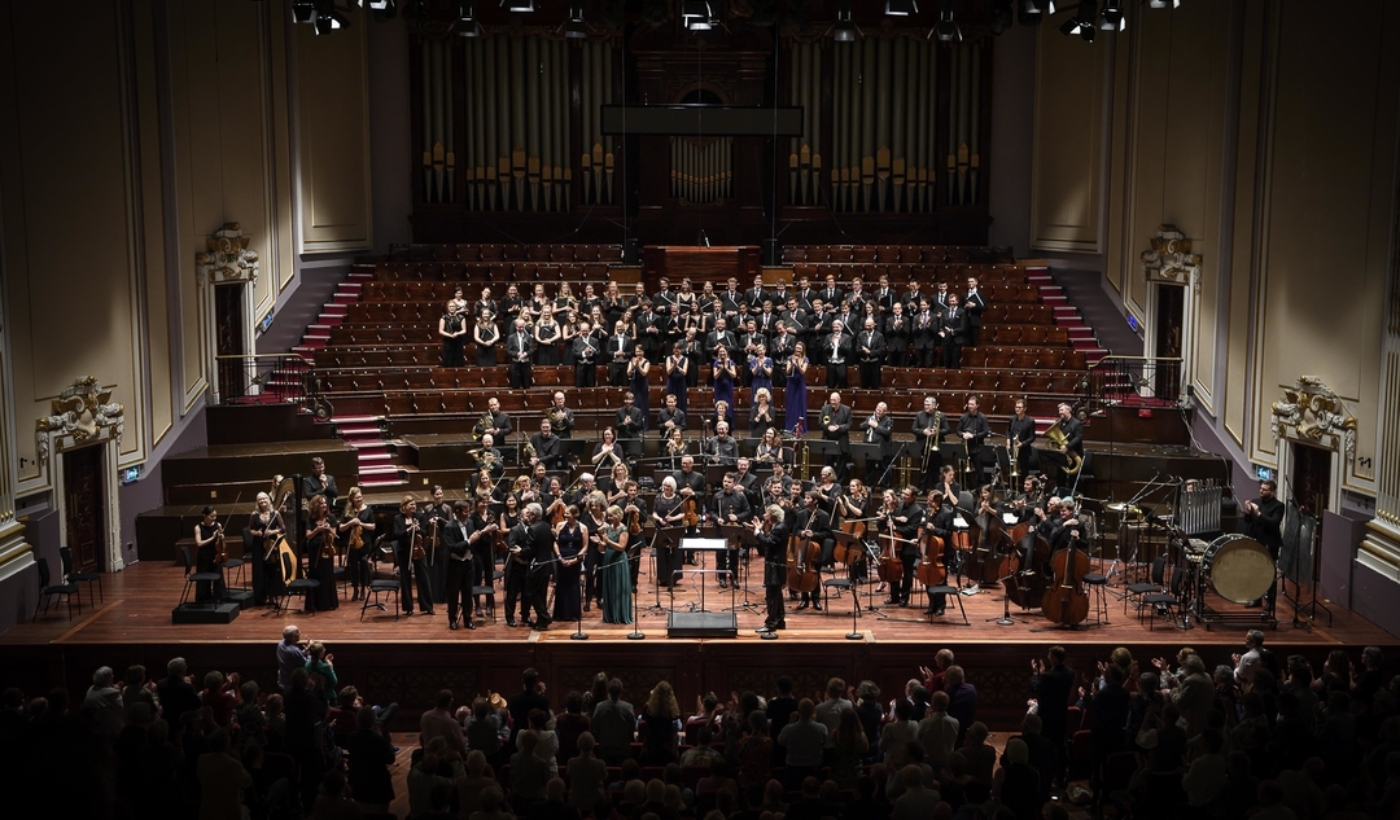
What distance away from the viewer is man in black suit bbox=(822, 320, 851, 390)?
736 inches

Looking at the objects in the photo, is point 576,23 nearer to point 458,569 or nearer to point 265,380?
point 265,380

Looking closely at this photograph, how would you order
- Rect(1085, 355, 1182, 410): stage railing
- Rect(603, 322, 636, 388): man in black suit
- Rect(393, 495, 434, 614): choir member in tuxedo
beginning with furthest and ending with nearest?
1. Rect(603, 322, 636, 388): man in black suit
2. Rect(1085, 355, 1182, 410): stage railing
3. Rect(393, 495, 434, 614): choir member in tuxedo

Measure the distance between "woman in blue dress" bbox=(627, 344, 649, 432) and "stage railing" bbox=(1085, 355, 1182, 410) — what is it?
5666 millimetres

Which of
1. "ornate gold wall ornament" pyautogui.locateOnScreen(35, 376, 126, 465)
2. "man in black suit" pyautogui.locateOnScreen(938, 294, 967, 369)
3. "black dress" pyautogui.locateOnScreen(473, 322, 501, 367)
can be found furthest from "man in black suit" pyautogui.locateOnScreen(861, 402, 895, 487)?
"ornate gold wall ornament" pyautogui.locateOnScreen(35, 376, 126, 465)

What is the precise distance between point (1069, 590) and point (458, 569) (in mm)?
5704

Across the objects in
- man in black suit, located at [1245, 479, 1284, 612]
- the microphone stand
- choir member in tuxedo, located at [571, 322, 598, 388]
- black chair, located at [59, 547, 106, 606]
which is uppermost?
choir member in tuxedo, located at [571, 322, 598, 388]

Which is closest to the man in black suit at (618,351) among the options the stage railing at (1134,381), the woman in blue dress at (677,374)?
the woman in blue dress at (677,374)

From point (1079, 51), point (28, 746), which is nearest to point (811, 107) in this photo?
point (1079, 51)

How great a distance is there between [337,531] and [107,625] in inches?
Result: 90.3

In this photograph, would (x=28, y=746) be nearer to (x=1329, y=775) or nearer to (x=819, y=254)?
(x=1329, y=775)

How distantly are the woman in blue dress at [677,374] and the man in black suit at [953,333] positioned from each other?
12.2 ft

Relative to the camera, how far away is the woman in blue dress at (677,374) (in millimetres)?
17703

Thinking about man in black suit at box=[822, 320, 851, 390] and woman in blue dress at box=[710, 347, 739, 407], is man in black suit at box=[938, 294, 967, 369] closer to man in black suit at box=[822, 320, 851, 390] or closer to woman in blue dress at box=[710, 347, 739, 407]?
man in black suit at box=[822, 320, 851, 390]

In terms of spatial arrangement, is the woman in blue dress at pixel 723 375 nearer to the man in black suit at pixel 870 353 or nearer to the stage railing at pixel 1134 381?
the man in black suit at pixel 870 353
